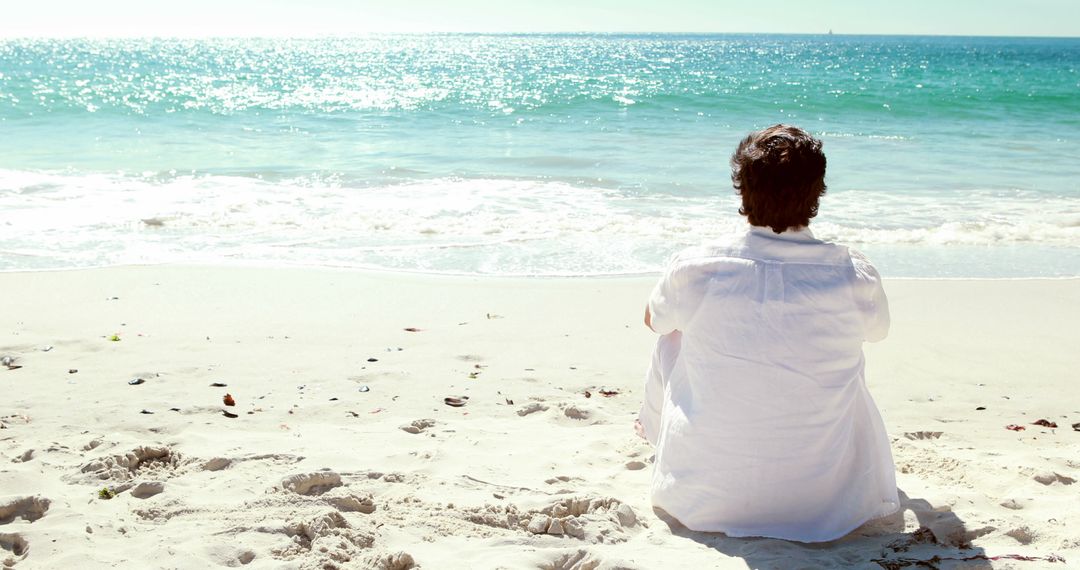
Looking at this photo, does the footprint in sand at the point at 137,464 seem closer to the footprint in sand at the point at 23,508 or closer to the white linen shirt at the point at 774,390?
the footprint in sand at the point at 23,508

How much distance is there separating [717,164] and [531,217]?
16.5 feet

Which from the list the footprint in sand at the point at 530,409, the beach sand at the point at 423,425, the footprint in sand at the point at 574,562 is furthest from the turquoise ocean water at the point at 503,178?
the footprint in sand at the point at 574,562

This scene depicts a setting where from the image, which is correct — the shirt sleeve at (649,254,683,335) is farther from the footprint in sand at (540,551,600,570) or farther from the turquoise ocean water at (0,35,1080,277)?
the turquoise ocean water at (0,35,1080,277)

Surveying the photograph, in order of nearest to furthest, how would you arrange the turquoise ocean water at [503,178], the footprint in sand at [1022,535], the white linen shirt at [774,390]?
the white linen shirt at [774,390] < the footprint in sand at [1022,535] < the turquoise ocean water at [503,178]

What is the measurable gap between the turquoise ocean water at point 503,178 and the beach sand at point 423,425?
1126 millimetres

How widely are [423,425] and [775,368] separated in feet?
5.54

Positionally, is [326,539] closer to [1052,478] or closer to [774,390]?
[774,390]

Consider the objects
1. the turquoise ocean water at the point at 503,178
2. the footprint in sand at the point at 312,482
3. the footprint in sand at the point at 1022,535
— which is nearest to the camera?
the footprint in sand at the point at 1022,535

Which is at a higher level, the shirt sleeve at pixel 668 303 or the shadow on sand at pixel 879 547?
the shirt sleeve at pixel 668 303

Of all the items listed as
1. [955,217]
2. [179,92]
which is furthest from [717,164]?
[179,92]

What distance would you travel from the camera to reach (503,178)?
38.8ft

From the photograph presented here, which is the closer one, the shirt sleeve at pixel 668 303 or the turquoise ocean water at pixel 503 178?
the shirt sleeve at pixel 668 303

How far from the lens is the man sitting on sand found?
101 inches

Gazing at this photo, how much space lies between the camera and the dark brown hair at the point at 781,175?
2465 millimetres
